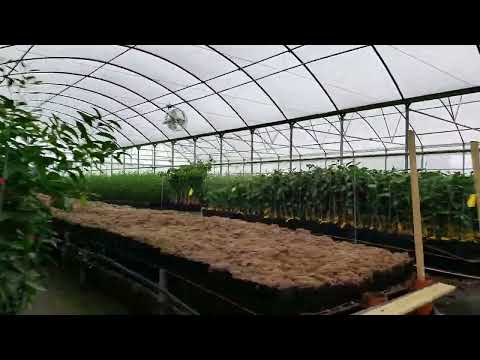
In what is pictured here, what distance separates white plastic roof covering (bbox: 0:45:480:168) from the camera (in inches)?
285

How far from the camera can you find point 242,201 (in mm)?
5703

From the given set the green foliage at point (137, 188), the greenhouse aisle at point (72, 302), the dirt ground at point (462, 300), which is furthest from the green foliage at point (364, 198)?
the green foliage at point (137, 188)

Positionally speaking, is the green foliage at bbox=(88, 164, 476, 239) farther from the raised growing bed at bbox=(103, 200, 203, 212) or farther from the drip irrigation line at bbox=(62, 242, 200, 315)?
the drip irrigation line at bbox=(62, 242, 200, 315)

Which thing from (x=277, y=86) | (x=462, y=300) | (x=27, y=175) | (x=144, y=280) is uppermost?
(x=277, y=86)

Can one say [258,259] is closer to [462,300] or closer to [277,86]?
[462,300]

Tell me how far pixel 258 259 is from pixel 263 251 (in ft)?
0.72

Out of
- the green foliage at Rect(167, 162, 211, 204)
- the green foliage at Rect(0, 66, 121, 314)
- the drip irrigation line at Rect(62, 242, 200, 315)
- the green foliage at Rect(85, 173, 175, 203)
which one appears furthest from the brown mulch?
the green foliage at Rect(85, 173, 175, 203)

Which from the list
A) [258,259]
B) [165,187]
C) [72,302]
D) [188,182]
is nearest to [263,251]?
[258,259]

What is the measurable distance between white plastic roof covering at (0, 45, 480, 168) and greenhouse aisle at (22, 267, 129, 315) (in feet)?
10.1
